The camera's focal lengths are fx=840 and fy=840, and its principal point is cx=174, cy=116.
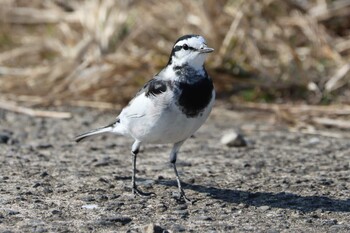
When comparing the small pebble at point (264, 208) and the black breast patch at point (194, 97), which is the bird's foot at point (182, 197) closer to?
the small pebble at point (264, 208)

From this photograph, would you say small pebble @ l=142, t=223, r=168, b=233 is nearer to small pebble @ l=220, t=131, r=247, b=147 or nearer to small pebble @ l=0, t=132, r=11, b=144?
small pebble @ l=220, t=131, r=247, b=147

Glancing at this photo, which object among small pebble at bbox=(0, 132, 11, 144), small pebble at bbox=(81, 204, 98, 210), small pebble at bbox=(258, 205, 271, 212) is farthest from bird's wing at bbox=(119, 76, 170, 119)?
small pebble at bbox=(0, 132, 11, 144)

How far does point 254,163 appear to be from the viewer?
6.04 m

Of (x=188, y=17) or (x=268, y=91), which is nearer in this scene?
(x=268, y=91)

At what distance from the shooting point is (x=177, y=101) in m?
4.77

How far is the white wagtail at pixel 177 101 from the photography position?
15.7 feet

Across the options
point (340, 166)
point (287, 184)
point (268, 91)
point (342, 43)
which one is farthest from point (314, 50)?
point (287, 184)

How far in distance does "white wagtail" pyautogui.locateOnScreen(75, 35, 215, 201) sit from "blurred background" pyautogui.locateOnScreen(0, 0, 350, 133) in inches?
105

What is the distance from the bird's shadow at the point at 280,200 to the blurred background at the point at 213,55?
2.37 metres

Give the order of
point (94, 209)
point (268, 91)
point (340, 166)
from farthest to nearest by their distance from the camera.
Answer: point (268, 91), point (340, 166), point (94, 209)

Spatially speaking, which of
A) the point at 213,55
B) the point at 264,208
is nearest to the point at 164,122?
the point at 264,208

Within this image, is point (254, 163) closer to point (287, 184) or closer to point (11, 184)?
point (287, 184)

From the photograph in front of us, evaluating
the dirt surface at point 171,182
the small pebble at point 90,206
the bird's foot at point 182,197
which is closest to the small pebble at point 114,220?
the dirt surface at point 171,182

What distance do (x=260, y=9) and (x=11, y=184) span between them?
4206 mm
